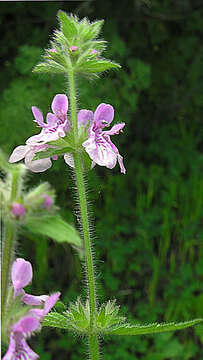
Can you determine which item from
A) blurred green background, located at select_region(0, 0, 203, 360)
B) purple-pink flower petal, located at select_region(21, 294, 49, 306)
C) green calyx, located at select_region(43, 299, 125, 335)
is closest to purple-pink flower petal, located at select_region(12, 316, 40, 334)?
purple-pink flower petal, located at select_region(21, 294, 49, 306)

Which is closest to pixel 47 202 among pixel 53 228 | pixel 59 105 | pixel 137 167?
pixel 53 228

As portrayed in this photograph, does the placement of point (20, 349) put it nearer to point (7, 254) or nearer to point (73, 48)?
point (7, 254)

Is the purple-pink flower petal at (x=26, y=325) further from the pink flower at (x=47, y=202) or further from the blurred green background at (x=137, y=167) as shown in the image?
the blurred green background at (x=137, y=167)

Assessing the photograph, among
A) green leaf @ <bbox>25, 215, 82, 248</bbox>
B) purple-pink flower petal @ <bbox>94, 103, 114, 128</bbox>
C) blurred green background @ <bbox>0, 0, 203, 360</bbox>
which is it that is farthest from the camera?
blurred green background @ <bbox>0, 0, 203, 360</bbox>

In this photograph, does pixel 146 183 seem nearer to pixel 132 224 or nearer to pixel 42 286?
pixel 132 224

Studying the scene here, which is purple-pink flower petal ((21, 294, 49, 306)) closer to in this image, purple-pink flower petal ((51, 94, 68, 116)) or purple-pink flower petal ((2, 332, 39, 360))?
purple-pink flower petal ((2, 332, 39, 360))

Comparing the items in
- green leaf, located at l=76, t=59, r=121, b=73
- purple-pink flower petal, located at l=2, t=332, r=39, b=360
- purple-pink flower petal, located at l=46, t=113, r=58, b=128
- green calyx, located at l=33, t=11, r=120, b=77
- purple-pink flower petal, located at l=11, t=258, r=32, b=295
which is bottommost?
purple-pink flower petal, located at l=2, t=332, r=39, b=360

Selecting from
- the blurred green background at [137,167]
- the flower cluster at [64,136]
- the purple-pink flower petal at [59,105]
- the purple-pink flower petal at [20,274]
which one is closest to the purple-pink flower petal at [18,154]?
the flower cluster at [64,136]

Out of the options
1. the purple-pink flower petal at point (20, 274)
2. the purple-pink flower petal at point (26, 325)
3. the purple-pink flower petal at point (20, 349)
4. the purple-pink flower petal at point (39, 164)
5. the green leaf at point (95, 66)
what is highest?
the green leaf at point (95, 66)
